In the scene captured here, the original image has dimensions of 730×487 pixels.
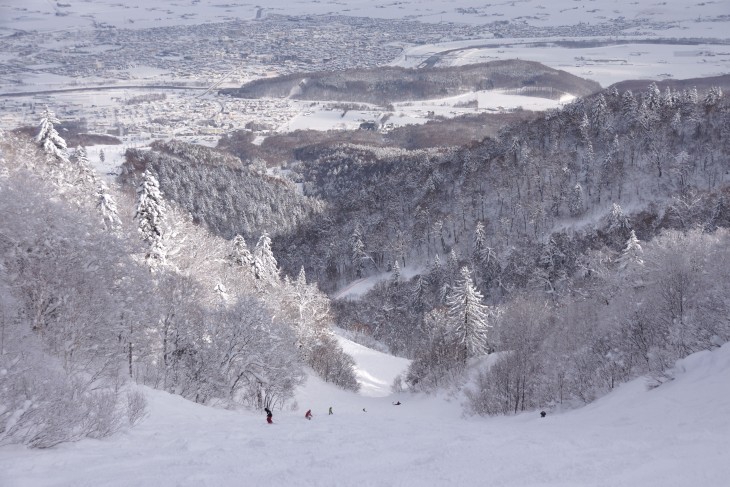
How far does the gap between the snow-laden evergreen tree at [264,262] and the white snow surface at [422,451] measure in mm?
27718

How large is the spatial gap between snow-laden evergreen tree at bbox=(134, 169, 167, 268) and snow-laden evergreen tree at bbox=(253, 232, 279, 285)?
53.5ft

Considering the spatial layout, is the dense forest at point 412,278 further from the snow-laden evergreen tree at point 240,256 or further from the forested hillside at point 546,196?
the forested hillside at point 546,196

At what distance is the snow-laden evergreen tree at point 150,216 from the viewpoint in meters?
34.2

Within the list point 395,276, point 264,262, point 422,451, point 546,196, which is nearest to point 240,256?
point 264,262

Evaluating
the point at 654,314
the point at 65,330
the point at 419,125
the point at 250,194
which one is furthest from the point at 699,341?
the point at 419,125

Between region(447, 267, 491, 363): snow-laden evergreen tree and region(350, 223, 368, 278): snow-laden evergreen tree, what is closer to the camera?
region(447, 267, 491, 363): snow-laden evergreen tree

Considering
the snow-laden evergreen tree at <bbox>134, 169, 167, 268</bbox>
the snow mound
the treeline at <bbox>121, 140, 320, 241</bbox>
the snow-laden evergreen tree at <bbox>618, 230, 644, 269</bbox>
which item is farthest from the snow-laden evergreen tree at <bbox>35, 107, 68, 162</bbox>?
the treeline at <bbox>121, 140, 320, 241</bbox>

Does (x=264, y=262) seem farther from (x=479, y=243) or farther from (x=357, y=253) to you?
(x=357, y=253)

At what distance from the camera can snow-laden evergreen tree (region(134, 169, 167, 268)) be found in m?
34.2

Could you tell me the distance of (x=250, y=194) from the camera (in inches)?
5084

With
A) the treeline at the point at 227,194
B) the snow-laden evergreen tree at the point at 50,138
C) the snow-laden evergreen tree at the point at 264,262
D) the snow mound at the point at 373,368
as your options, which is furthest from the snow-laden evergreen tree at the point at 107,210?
the treeline at the point at 227,194

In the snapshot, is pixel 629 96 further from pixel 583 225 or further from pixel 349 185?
pixel 349 185

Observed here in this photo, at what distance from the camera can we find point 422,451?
1738cm

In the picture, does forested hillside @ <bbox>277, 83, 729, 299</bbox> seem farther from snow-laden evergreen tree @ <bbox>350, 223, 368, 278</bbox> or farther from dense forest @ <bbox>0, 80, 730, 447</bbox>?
dense forest @ <bbox>0, 80, 730, 447</bbox>
